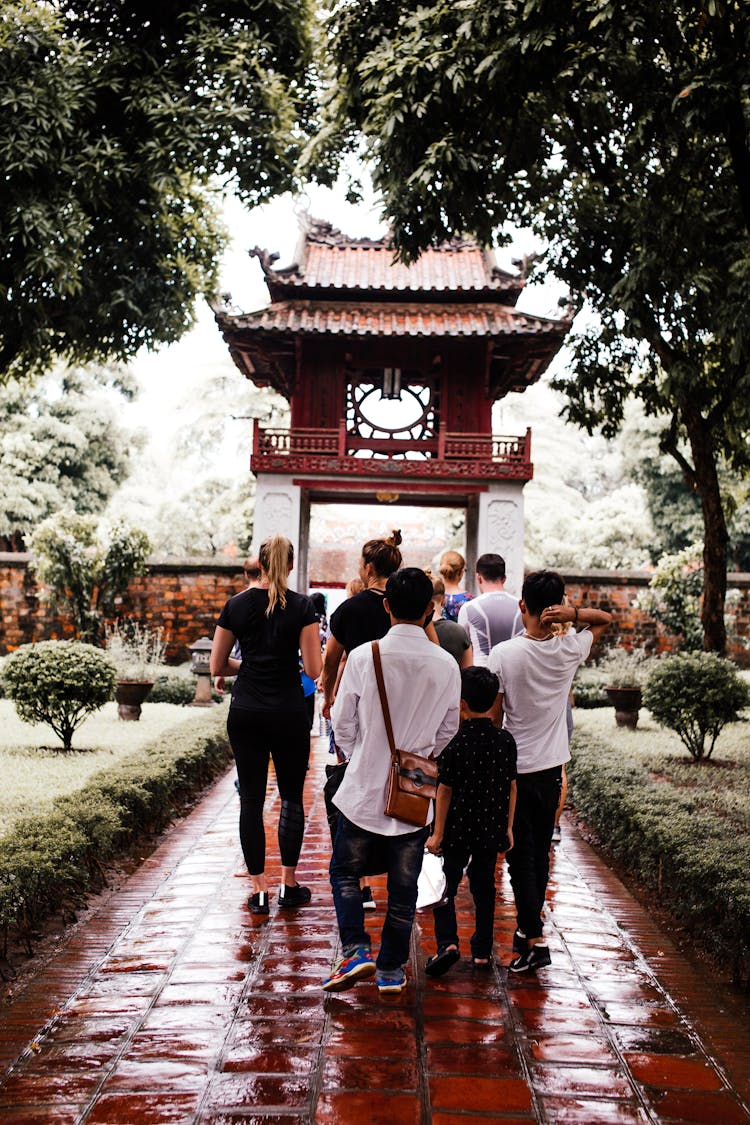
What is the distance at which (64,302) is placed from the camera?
1266 cm

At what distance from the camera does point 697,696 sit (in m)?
9.66

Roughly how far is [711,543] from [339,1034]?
9.22 m

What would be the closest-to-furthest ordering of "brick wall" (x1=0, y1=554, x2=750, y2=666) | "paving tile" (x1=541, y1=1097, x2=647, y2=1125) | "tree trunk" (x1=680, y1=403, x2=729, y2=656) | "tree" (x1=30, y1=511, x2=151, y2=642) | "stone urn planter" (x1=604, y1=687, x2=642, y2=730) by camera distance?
1. "paving tile" (x1=541, y1=1097, x2=647, y2=1125)
2. "tree trunk" (x1=680, y1=403, x2=729, y2=656)
3. "stone urn planter" (x1=604, y1=687, x2=642, y2=730)
4. "tree" (x1=30, y1=511, x2=151, y2=642)
5. "brick wall" (x1=0, y1=554, x2=750, y2=666)

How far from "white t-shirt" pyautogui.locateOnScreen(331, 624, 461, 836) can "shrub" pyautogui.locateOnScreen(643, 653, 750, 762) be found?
6.76m

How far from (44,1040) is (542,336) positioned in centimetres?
1566

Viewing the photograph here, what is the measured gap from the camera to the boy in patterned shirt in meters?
3.77

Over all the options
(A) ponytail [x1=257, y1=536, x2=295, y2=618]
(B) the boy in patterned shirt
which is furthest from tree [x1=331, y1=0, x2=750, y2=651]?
(B) the boy in patterned shirt

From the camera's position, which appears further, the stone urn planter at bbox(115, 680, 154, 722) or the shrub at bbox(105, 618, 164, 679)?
the shrub at bbox(105, 618, 164, 679)

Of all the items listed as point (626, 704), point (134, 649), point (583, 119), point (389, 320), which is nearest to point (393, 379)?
point (389, 320)

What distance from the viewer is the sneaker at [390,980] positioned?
A: 135 inches

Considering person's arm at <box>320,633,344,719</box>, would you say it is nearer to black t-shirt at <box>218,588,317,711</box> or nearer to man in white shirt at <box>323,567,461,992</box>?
black t-shirt at <box>218,588,317,711</box>

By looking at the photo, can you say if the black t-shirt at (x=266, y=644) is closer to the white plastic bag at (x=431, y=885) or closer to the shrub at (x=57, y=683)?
the white plastic bag at (x=431, y=885)

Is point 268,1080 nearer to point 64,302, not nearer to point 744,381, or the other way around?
point 744,381

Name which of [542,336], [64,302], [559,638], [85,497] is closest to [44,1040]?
[559,638]
